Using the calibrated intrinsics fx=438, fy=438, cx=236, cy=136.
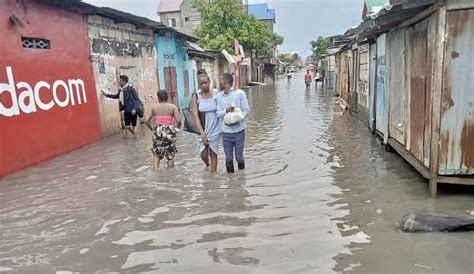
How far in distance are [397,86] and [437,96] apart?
8.02 feet

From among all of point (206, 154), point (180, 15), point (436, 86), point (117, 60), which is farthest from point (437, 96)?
point (180, 15)

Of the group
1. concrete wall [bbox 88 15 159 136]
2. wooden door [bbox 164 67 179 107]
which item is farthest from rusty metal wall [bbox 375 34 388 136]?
wooden door [bbox 164 67 179 107]

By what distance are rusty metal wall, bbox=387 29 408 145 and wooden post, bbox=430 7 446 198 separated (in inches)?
63.0

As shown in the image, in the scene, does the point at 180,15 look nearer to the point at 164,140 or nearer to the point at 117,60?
the point at 117,60

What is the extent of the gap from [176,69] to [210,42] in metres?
17.1

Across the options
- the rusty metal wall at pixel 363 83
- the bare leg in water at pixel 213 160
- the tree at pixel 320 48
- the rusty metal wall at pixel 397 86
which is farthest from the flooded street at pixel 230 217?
the tree at pixel 320 48

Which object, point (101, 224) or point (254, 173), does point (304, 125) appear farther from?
point (101, 224)

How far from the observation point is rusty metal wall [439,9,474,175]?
5.19 m

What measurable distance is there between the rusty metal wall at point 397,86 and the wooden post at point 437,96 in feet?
5.25

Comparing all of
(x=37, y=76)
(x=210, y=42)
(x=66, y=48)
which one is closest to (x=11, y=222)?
(x=37, y=76)

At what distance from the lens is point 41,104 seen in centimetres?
890

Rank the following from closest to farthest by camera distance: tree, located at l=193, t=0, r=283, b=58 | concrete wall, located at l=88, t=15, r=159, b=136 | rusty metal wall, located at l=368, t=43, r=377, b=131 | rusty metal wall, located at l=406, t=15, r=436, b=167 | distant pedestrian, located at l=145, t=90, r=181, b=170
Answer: rusty metal wall, located at l=406, t=15, r=436, b=167
distant pedestrian, located at l=145, t=90, r=181, b=170
rusty metal wall, located at l=368, t=43, r=377, b=131
concrete wall, located at l=88, t=15, r=159, b=136
tree, located at l=193, t=0, r=283, b=58

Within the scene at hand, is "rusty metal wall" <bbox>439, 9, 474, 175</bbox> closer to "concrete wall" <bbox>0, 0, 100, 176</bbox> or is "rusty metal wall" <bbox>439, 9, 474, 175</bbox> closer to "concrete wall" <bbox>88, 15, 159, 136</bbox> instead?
"concrete wall" <bbox>0, 0, 100, 176</bbox>

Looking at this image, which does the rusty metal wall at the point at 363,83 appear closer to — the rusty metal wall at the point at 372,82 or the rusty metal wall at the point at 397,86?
the rusty metal wall at the point at 372,82
